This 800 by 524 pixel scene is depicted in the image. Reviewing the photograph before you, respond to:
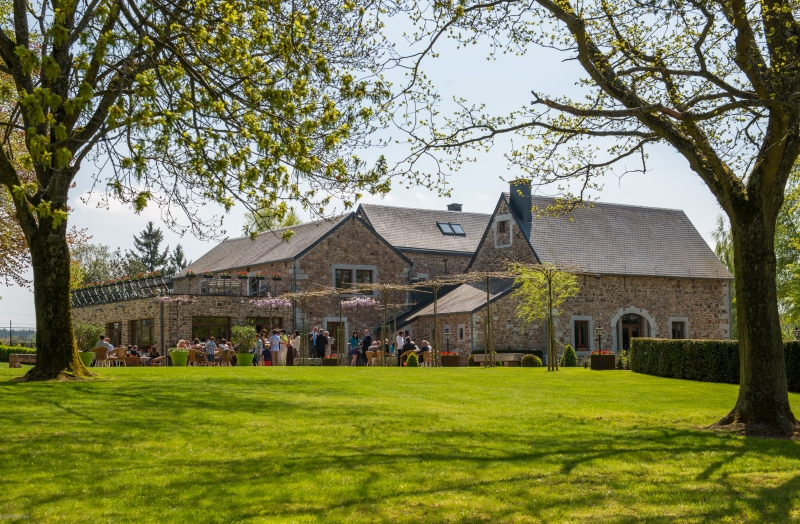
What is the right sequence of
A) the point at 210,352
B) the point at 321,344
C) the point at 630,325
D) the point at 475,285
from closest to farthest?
1. the point at 321,344
2. the point at 210,352
3. the point at 630,325
4. the point at 475,285

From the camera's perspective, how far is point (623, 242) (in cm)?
3966

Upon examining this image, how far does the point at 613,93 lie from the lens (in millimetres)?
11086

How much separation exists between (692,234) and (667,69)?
33042mm

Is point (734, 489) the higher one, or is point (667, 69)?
point (667, 69)

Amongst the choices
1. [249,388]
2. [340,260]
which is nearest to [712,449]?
[249,388]

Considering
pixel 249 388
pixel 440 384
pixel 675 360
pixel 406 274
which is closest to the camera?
pixel 249 388

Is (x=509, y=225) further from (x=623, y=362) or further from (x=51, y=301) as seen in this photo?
(x=51, y=301)

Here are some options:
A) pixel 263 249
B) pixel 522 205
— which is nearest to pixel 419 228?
pixel 522 205

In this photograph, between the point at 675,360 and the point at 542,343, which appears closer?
the point at 675,360

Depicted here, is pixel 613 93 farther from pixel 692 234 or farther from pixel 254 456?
pixel 692 234

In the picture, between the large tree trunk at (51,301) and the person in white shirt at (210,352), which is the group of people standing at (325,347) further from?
the large tree trunk at (51,301)

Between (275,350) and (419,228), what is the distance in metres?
16.6

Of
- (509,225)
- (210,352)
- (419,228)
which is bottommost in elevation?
(210,352)

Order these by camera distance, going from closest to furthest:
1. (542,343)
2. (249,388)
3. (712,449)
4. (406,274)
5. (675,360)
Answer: (712,449)
(249,388)
(675,360)
(542,343)
(406,274)
